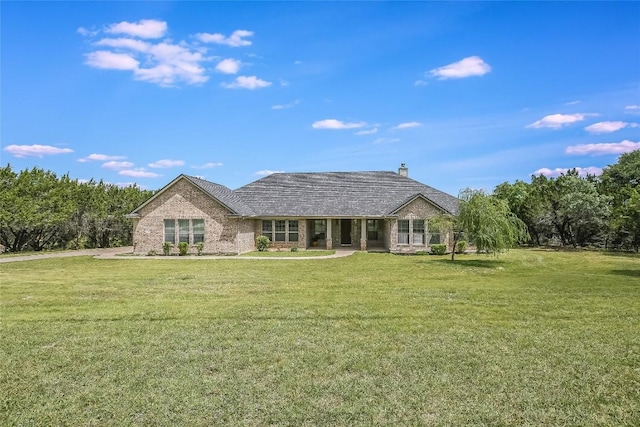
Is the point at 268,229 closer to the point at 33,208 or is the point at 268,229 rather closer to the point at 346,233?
the point at 346,233

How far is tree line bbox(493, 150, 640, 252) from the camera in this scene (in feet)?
112

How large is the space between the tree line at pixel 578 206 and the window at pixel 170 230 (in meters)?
23.8

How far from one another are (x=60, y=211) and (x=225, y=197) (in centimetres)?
1284

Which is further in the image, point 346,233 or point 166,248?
point 346,233

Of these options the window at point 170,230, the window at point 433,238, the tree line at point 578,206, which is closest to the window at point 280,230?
the window at point 170,230

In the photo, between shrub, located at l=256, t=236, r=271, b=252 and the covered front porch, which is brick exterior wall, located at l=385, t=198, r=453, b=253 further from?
shrub, located at l=256, t=236, r=271, b=252

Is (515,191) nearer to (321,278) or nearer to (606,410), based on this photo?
(321,278)

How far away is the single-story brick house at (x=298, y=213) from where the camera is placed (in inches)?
1132

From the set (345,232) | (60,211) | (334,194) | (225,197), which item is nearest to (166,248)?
(225,197)

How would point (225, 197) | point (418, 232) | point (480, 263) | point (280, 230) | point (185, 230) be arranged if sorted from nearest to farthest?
1. point (480, 263)
2. point (185, 230)
3. point (418, 232)
4. point (225, 197)
5. point (280, 230)

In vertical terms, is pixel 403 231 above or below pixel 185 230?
below

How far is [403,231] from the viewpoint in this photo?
30328mm

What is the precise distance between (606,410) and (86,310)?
10.9 m

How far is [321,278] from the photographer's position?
16.7 metres
